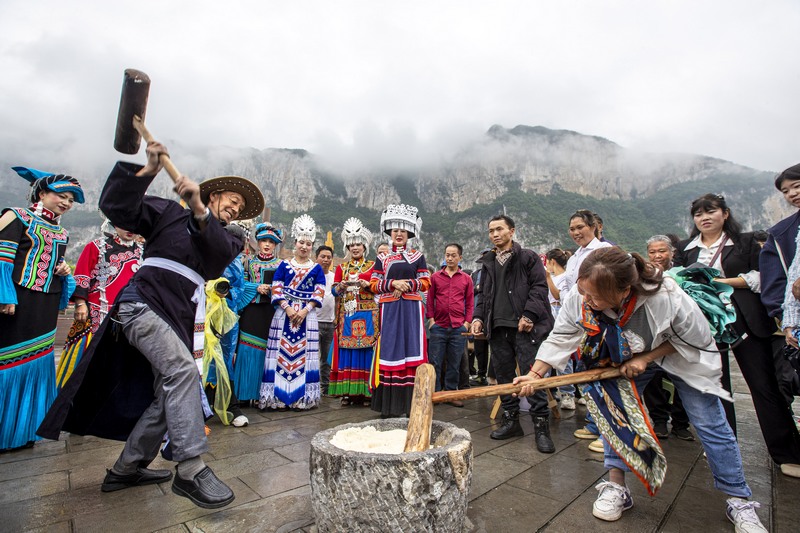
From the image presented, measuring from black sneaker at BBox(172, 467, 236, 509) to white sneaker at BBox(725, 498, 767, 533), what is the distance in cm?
258

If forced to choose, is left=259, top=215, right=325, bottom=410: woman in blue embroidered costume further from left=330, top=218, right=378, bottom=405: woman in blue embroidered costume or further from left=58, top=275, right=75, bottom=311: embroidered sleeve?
left=58, top=275, right=75, bottom=311: embroidered sleeve

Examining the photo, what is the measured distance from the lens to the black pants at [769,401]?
9.24 ft

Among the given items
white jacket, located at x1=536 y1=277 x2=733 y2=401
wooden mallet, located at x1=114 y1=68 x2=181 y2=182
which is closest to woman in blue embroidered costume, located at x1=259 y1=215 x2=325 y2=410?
wooden mallet, located at x1=114 y1=68 x2=181 y2=182

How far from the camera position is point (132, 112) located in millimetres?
2129

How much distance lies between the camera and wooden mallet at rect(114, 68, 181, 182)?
6.89 ft

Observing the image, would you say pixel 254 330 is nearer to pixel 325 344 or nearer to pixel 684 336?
pixel 325 344

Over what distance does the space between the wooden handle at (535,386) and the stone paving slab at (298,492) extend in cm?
66

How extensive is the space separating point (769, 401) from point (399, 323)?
121 inches

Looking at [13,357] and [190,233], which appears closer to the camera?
[190,233]

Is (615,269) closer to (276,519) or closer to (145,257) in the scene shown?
(276,519)

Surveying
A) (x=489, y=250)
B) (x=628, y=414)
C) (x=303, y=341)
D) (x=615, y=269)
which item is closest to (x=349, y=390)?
(x=303, y=341)

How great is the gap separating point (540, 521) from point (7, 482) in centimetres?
324

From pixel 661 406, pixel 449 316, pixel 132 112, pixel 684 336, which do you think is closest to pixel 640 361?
pixel 684 336

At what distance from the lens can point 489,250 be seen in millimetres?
4309
